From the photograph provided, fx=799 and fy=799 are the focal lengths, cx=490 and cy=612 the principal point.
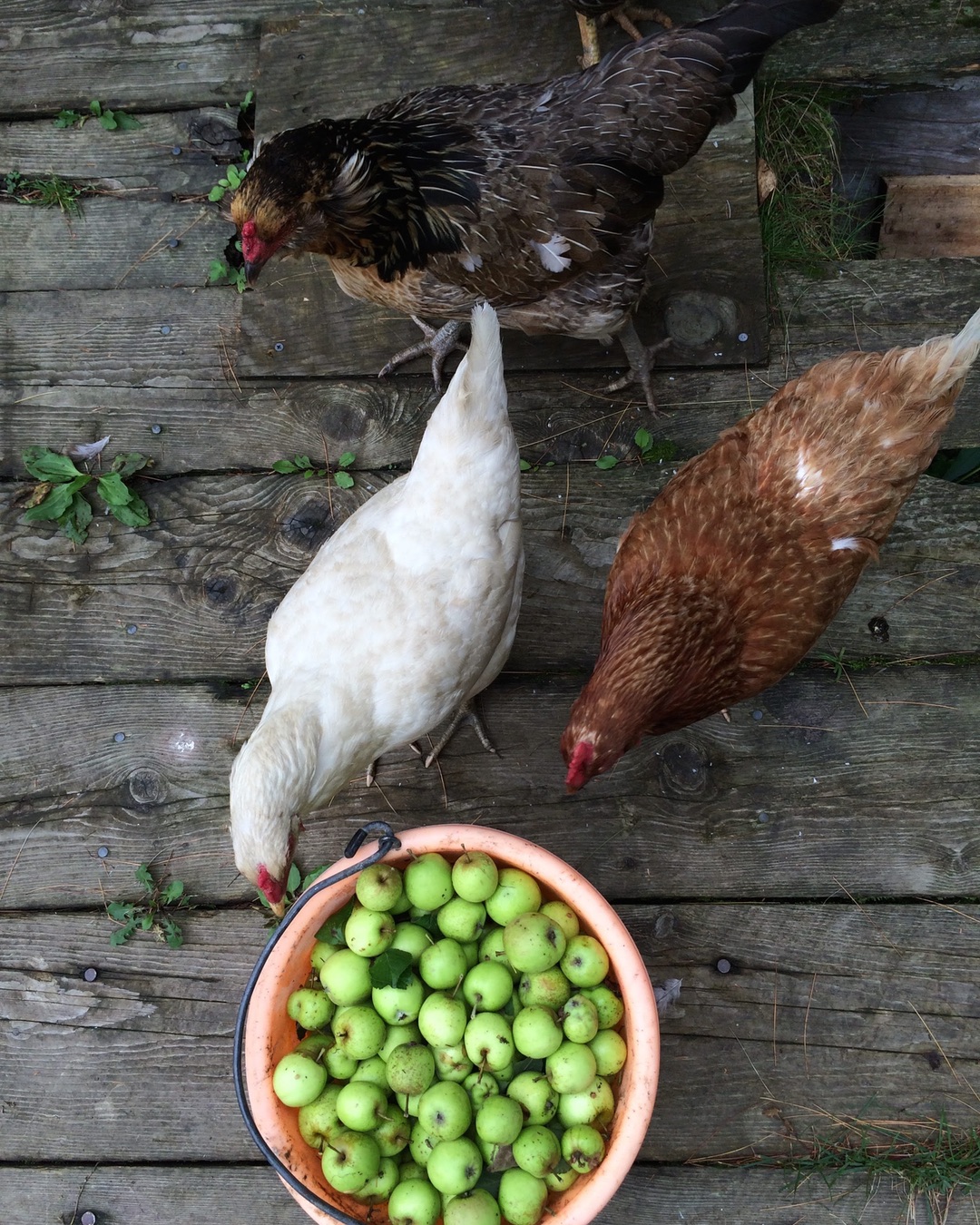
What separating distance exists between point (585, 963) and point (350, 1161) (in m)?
0.45

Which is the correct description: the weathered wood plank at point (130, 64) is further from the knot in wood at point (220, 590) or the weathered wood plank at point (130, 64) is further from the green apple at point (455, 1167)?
the green apple at point (455, 1167)

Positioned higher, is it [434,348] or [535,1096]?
[434,348]

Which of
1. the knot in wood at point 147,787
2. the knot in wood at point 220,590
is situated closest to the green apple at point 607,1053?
the knot in wood at point 147,787

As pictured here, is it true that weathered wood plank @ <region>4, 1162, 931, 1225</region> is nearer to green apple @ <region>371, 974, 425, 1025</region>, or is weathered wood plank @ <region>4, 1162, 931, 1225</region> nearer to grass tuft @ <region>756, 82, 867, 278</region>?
green apple @ <region>371, 974, 425, 1025</region>

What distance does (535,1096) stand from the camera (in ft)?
4.02

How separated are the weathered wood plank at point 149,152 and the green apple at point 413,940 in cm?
169

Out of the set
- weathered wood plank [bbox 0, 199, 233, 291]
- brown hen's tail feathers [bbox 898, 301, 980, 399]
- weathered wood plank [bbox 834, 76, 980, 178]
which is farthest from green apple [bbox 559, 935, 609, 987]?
weathered wood plank [bbox 834, 76, 980, 178]

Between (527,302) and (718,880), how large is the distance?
1.22 metres

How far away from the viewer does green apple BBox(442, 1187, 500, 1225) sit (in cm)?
115

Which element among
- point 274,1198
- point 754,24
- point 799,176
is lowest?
point 274,1198

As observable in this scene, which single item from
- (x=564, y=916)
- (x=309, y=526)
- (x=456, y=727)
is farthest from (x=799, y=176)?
(x=564, y=916)

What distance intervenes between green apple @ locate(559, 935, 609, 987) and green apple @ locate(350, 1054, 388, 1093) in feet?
1.07

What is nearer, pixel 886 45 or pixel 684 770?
pixel 684 770

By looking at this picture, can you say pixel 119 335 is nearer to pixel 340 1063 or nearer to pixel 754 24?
pixel 754 24
